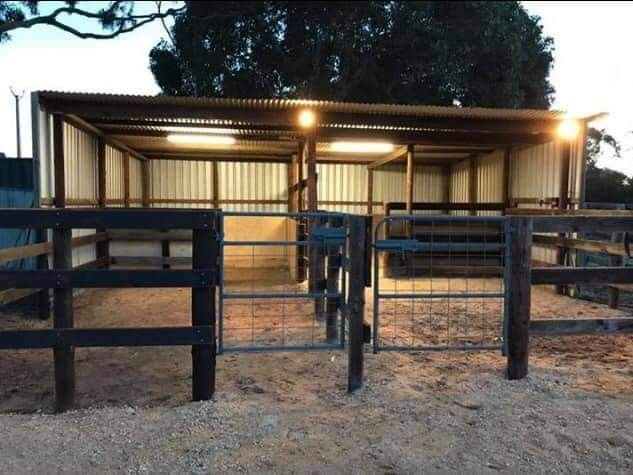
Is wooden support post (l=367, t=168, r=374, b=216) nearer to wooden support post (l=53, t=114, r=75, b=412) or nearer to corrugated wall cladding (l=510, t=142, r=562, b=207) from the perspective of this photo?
corrugated wall cladding (l=510, t=142, r=562, b=207)

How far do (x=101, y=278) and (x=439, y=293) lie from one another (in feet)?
10.7

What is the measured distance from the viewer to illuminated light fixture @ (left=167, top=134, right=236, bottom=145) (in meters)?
9.71

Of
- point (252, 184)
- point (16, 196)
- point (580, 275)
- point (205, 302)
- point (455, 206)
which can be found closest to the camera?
point (205, 302)

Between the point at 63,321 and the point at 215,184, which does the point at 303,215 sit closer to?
the point at 63,321

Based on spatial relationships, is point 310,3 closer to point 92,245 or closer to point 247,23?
point 247,23

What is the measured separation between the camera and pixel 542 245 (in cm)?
940

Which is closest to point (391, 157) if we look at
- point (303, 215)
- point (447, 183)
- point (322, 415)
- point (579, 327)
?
point (447, 183)

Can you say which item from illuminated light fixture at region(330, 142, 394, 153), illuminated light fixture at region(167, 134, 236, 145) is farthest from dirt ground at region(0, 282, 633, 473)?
illuminated light fixture at region(330, 142, 394, 153)

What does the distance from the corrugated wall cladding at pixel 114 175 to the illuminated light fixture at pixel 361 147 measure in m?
4.53

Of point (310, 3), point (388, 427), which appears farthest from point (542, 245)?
point (310, 3)

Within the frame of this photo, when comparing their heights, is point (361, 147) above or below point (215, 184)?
above

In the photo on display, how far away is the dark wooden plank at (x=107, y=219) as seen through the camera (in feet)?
10.6

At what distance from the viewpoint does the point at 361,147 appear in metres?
11.1

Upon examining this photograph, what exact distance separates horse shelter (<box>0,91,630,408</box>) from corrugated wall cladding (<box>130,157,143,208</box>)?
1.6 inches
